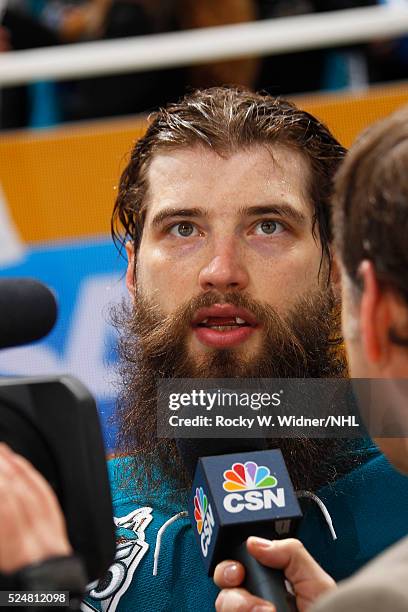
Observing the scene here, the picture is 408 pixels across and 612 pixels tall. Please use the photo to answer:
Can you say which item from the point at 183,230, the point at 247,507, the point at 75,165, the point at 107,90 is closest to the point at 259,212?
the point at 183,230

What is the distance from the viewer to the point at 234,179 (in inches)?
65.2

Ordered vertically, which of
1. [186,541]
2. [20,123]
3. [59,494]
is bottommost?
[186,541]

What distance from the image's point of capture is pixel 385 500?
1.58 meters

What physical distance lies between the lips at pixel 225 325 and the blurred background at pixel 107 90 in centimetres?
73

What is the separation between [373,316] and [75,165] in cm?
193

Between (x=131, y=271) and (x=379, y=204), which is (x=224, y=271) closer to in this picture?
(x=131, y=271)

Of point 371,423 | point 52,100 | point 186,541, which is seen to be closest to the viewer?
point 371,423

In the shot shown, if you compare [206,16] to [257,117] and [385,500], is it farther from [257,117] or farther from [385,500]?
[385,500]

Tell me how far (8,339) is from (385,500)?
78cm

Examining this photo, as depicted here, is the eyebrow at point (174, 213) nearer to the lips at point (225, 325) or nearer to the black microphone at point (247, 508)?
the lips at point (225, 325)

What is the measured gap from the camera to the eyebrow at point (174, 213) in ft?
5.45

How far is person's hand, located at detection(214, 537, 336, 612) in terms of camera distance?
3.69ft

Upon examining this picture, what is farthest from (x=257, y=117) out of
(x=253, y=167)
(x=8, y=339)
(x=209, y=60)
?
(x=209, y=60)

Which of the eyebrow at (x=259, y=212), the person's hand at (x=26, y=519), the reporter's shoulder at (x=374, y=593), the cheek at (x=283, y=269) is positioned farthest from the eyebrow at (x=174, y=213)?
the reporter's shoulder at (x=374, y=593)
